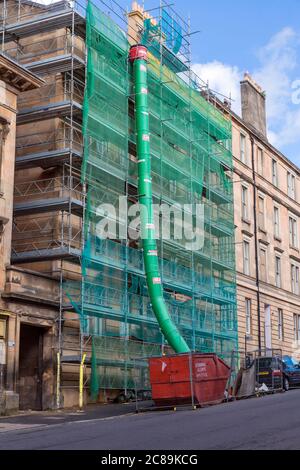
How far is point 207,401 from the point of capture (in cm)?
2327

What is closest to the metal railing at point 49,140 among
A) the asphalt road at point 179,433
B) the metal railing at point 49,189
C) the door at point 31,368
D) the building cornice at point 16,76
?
the metal railing at point 49,189

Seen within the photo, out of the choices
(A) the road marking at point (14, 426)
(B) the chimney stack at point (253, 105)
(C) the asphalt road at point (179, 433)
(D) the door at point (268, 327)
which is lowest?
(A) the road marking at point (14, 426)

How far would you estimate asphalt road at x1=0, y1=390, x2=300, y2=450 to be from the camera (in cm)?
1237

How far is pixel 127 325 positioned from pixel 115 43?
40.9 ft

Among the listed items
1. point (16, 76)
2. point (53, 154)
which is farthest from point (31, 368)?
point (16, 76)

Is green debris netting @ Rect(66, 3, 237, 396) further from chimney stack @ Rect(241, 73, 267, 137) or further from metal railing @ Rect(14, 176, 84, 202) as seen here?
chimney stack @ Rect(241, 73, 267, 137)

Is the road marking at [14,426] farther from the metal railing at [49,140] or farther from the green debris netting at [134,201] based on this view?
the metal railing at [49,140]

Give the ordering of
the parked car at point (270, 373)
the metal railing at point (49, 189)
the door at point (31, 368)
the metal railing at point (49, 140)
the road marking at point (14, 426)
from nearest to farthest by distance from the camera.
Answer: the road marking at point (14, 426) < the door at point (31, 368) < the metal railing at point (49, 189) < the metal railing at point (49, 140) < the parked car at point (270, 373)

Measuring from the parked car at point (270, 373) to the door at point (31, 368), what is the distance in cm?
913

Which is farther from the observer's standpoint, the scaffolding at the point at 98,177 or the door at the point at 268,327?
the door at the point at 268,327

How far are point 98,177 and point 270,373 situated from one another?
36.4 ft

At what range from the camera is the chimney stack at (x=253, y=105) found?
49.2m

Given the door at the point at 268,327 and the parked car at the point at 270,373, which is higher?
the door at the point at 268,327
